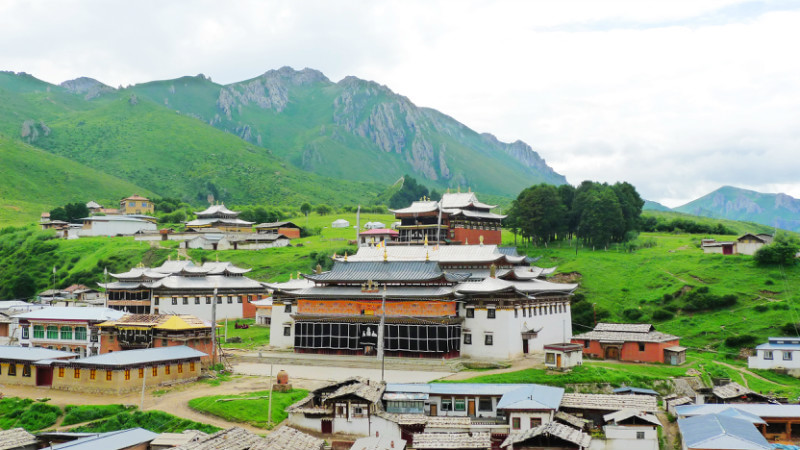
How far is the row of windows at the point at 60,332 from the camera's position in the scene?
58969 millimetres

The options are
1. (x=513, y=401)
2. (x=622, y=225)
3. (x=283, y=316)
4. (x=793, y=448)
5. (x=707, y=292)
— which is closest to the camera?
(x=793, y=448)

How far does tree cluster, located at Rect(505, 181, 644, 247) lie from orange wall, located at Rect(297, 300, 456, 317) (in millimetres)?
39887

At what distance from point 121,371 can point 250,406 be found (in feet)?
30.6

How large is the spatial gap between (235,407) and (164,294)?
4114 centimetres

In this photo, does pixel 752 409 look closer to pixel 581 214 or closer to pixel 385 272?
pixel 385 272

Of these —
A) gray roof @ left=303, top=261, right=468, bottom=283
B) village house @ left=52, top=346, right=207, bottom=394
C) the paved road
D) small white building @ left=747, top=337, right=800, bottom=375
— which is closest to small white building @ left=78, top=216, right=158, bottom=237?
gray roof @ left=303, top=261, right=468, bottom=283

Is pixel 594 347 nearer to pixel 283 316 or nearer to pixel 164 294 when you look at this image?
pixel 283 316

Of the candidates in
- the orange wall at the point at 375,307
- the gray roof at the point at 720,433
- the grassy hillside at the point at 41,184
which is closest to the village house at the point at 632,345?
the orange wall at the point at 375,307

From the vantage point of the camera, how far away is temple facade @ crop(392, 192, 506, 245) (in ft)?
274

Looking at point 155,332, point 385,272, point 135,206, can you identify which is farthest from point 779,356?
point 135,206

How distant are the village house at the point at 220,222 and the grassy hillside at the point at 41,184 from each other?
40.0m

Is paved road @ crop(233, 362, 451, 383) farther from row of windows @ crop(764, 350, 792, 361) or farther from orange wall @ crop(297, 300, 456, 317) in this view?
row of windows @ crop(764, 350, 792, 361)

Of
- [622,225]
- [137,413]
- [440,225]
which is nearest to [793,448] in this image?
[137,413]

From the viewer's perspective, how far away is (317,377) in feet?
163
